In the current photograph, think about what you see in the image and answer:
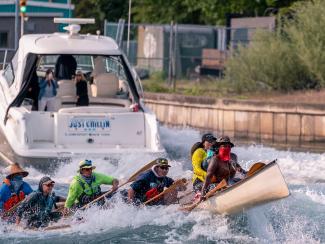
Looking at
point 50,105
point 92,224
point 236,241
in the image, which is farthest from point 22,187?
point 50,105

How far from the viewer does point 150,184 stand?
16359mm

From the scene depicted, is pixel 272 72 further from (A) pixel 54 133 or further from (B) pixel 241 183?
(B) pixel 241 183

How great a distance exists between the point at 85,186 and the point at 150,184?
95 cm

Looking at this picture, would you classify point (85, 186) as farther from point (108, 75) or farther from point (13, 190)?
point (108, 75)

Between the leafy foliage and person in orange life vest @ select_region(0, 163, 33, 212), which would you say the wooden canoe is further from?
the leafy foliage

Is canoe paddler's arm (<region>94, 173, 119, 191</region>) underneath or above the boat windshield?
underneath

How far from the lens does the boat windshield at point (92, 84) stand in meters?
21.2

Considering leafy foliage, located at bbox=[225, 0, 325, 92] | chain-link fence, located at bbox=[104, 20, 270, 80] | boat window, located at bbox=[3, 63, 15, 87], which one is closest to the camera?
boat window, located at bbox=[3, 63, 15, 87]

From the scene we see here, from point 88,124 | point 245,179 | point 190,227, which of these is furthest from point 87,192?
point 88,124

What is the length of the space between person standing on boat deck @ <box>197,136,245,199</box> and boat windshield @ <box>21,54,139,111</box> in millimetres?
5770

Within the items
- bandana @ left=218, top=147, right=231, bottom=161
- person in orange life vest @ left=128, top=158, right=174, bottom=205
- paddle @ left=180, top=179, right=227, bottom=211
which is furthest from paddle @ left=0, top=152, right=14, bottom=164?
bandana @ left=218, top=147, right=231, bottom=161

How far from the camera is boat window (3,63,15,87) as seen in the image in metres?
21.7

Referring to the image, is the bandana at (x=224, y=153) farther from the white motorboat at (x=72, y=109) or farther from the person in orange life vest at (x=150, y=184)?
the white motorboat at (x=72, y=109)

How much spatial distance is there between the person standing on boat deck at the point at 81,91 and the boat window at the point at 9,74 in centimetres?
139
